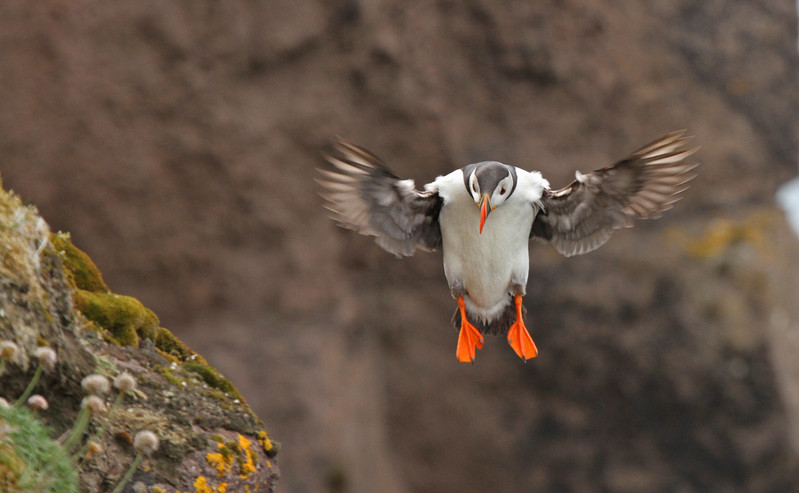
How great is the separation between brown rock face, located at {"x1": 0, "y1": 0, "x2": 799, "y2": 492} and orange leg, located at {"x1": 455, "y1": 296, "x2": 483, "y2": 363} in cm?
494

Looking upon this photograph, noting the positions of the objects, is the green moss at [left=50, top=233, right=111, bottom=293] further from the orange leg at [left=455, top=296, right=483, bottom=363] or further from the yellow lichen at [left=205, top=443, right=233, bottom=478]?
the orange leg at [left=455, top=296, right=483, bottom=363]

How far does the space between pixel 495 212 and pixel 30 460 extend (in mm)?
3017

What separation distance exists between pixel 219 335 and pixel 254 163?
6.39ft

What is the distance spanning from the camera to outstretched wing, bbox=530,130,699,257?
5.25 meters

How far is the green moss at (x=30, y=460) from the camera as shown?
2.63 metres

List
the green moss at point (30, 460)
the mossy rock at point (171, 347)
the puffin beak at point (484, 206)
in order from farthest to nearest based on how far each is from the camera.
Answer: the puffin beak at point (484, 206), the mossy rock at point (171, 347), the green moss at point (30, 460)

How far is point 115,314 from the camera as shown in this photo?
13.4ft

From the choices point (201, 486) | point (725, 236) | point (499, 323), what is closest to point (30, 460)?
point (201, 486)

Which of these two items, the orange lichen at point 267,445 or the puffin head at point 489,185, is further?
the puffin head at point 489,185

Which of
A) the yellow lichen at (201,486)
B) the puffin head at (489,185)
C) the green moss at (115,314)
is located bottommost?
the yellow lichen at (201,486)

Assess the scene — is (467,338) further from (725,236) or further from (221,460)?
(725,236)

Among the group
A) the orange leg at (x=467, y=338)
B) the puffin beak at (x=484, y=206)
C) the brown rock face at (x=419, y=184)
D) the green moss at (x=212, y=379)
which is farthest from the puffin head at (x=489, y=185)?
the brown rock face at (x=419, y=184)

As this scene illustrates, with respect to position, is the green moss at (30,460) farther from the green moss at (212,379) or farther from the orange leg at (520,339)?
the orange leg at (520,339)

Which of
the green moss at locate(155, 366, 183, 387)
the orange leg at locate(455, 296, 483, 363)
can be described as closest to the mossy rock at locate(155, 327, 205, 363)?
the green moss at locate(155, 366, 183, 387)
